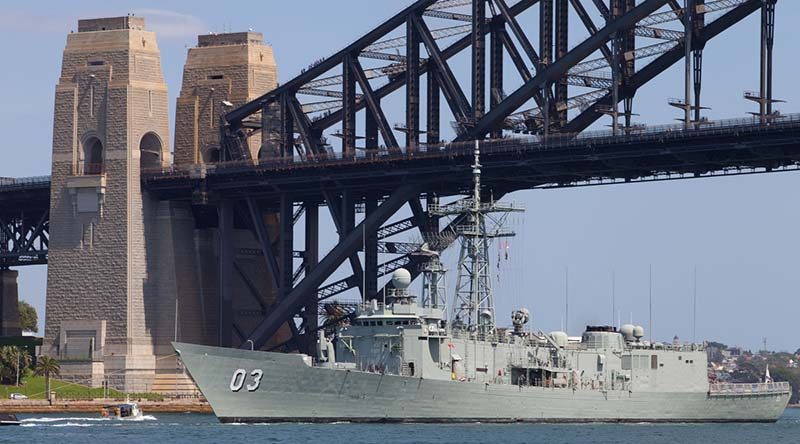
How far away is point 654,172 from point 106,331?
41.0 meters

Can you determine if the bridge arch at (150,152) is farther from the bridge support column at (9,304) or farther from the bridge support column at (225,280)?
the bridge support column at (9,304)

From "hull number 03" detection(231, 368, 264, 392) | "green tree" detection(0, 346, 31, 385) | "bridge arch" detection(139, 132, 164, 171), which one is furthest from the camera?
"bridge arch" detection(139, 132, 164, 171)

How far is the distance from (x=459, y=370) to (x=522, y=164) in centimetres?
2466

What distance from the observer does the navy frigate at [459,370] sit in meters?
104

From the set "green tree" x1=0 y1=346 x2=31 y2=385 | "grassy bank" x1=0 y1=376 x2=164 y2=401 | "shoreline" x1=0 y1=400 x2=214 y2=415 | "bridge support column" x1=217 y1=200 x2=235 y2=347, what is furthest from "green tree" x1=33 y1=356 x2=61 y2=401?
"bridge support column" x1=217 y1=200 x2=235 y2=347

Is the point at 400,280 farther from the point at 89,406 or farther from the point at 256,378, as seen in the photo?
the point at 89,406

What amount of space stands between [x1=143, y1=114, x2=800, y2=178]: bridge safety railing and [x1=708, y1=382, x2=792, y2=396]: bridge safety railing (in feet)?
49.7

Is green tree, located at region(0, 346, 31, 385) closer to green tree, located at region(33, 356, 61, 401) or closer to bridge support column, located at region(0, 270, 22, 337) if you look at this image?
green tree, located at region(33, 356, 61, 401)

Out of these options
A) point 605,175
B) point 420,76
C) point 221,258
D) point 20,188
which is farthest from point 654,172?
point 20,188

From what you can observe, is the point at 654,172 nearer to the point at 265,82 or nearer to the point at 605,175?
the point at 605,175

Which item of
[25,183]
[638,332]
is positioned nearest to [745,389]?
[638,332]

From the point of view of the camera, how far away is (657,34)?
128625mm

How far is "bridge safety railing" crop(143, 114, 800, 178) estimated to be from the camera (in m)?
119

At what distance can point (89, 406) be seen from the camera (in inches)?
5344
